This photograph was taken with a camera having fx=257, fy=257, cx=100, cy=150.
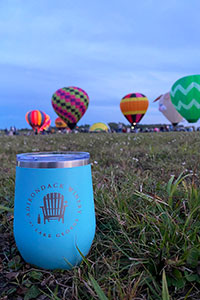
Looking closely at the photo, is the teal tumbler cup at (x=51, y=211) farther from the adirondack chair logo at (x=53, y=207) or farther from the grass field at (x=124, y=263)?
the grass field at (x=124, y=263)

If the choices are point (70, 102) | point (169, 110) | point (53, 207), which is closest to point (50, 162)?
point (53, 207)

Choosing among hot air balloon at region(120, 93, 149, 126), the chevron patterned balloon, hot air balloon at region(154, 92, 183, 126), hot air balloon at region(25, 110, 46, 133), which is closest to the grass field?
the chevron patterned balloon

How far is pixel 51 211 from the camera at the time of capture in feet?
Result: 6.23

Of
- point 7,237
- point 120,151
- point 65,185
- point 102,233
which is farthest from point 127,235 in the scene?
point 120,151

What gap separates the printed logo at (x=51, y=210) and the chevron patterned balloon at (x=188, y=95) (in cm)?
2236

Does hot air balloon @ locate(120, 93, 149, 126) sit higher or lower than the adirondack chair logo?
higher

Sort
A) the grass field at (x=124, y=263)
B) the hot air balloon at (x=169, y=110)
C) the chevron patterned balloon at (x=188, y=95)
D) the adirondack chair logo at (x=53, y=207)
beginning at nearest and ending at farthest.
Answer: the grass field at (x=124, y=263) < the adirondack chair logo at (x=53, y=207) < the chevron patterned balloon at (x=188, y=95) < the hot air balloon at (x=169, y=110)

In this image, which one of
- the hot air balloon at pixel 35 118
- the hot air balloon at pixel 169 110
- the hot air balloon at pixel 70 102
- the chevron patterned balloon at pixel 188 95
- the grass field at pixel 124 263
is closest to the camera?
the grass field at pixel 124 263

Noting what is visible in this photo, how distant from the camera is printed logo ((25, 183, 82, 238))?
190 centimetres

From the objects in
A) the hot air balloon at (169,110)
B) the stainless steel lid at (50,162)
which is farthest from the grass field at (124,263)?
the hot air balloon at (169,110)

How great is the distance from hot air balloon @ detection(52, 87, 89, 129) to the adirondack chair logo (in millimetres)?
26605

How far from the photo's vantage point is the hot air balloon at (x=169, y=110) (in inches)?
1467

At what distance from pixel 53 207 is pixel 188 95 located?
2255 cm

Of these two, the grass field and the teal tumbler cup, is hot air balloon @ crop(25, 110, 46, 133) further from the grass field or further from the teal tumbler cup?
the teal tumbler cup
